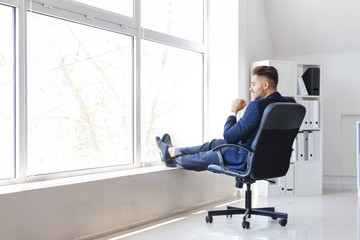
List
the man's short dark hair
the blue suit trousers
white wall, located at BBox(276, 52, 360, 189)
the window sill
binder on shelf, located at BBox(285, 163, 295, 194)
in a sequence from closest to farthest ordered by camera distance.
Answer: the window sill, the man's short dark hair, the blue suit trousers, binder on shelf, located at BBox(285, 163, 295, 194), white wall, located at BBox(276, 52, 360, 189)

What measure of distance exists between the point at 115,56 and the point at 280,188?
253 centimetres

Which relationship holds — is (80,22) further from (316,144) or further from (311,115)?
(316,144)

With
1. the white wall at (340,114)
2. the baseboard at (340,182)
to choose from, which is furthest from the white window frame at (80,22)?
the baseboard at (340,182)

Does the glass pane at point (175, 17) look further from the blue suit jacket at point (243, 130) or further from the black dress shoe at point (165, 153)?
the blue suit jacket at point (243, 130)

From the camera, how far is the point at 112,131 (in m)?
4.63

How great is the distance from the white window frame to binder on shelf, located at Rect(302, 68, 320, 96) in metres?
1.39

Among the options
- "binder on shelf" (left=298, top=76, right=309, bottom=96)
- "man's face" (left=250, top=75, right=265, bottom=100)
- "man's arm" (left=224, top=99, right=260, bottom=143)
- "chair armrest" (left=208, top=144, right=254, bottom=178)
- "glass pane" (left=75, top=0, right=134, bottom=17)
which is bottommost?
"chair armrest" (left=208, top=144, right=254, bottom=178)

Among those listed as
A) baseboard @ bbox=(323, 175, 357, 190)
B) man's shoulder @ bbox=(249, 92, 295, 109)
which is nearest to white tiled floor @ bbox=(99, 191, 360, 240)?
man's shoulder @ bbox=(249, 92, 295, 109)

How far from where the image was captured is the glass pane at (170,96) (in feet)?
16.8

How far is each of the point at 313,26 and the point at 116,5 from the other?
2964mm

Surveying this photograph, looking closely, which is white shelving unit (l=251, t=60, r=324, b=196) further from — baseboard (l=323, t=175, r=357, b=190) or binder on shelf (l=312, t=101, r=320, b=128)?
baseboard (l=323, t=175, r=357, b=190)

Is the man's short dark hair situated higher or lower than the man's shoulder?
higher

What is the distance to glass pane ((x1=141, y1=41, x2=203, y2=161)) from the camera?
16.8 feet

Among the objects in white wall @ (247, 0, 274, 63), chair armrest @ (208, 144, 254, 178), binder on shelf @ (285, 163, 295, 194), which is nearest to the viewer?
chair armrest @ (208, 144, 254, 178)
